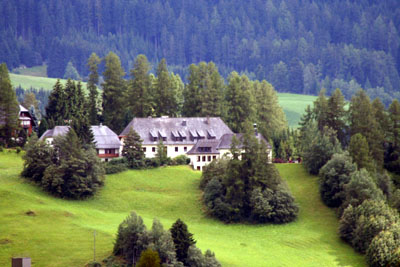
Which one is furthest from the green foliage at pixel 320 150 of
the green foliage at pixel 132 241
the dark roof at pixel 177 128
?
the green foliage at pixel 132 241

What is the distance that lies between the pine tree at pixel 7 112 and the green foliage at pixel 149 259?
60158mm

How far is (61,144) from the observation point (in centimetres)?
11344

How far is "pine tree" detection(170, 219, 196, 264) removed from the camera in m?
86.8

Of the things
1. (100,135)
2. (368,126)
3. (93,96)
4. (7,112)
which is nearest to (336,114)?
(368,126)

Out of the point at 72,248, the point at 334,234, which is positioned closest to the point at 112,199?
the point at 72,248

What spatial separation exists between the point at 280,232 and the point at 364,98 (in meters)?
35.1

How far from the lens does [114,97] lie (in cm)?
14712

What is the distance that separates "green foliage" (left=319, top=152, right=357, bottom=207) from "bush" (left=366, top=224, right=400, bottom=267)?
1466cm

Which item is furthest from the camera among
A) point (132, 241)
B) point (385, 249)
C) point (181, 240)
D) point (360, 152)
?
point (360, 152)

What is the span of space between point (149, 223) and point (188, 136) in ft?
117

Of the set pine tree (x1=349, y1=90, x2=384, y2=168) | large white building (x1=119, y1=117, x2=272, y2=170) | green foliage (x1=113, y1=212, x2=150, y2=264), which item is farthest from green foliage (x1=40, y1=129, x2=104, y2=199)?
pine tree (x1=349, y1=90, x2=384, y2=168)

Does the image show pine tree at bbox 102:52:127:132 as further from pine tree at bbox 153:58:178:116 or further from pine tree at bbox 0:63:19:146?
pine tree at bbox 0:63:19:146

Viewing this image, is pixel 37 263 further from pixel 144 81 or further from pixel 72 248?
pixel 144 81

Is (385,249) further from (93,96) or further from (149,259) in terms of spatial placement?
(93,96)
